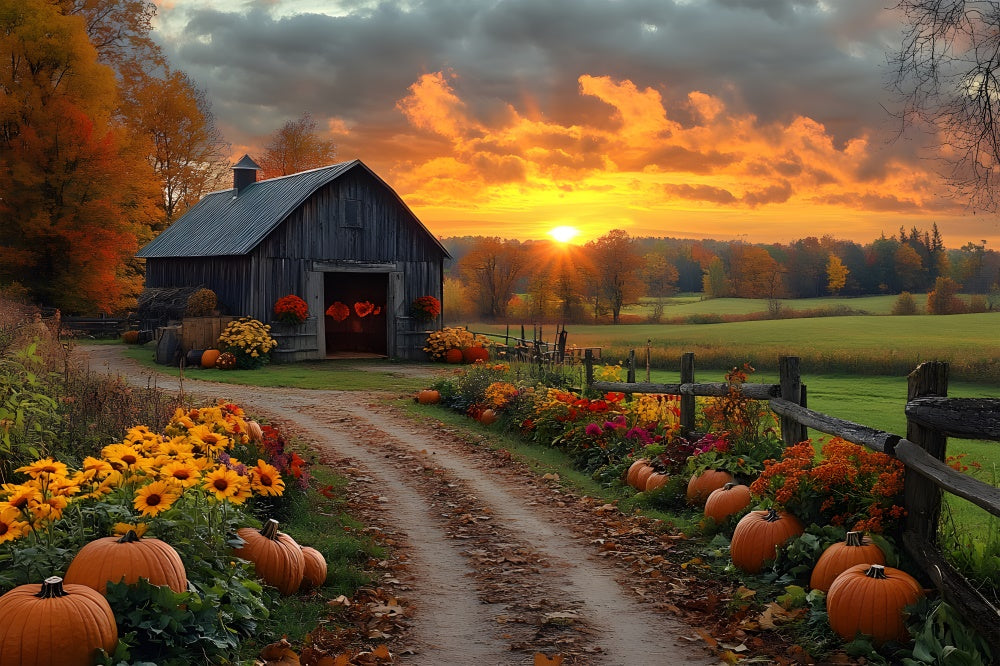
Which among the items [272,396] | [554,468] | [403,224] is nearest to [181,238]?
[403,224]

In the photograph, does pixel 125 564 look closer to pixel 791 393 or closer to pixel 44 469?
pixel 44 469

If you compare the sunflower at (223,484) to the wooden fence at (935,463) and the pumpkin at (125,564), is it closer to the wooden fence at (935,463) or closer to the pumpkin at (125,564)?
the pumpkin at (125,564)

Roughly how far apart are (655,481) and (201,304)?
65.2ft

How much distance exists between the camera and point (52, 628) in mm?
4191

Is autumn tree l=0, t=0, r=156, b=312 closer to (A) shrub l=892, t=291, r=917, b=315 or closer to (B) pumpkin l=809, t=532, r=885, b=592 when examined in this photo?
(B) pumpkin l=809, t=532, r=885, b=592

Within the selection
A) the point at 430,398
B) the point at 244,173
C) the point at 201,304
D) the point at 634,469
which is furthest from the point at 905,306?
the point at 634,469

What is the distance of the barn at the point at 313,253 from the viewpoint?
2534cm

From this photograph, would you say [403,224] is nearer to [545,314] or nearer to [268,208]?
[268,208]

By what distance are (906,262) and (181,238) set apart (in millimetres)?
54434

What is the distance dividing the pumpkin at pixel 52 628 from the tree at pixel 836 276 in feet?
219

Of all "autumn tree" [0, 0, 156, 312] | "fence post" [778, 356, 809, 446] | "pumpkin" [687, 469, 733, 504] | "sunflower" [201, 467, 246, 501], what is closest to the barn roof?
"autumn tree" [0, 0, 156, 312]

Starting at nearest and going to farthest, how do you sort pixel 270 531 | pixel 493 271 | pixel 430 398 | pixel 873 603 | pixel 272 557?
1. pixel 873 603
2. pixel 272 557
3. pixel 270 531
4. pixel 430 398
5. pixel 493 271

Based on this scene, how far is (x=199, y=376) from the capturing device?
2164cm

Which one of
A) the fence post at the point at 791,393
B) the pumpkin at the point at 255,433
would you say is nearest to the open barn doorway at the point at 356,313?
the pumpkin at the point at 255,433
